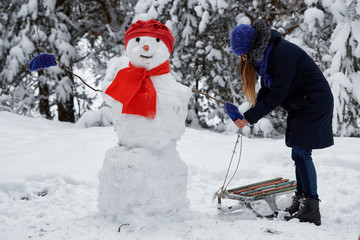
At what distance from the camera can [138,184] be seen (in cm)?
254

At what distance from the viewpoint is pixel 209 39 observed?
7.82 m

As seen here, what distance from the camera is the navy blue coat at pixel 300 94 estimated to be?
2.62 meters

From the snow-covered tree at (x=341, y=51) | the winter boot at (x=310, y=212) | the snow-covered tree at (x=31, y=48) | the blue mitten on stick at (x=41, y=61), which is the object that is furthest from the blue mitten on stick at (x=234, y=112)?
the snow-covered tree at (x=31, y=48)

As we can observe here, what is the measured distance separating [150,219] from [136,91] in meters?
0.98

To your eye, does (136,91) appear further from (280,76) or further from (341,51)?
(341,51)

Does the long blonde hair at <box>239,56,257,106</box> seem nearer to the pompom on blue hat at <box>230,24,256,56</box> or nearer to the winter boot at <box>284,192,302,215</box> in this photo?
the pompom on blue hat at <box>230,24,256,56</box>

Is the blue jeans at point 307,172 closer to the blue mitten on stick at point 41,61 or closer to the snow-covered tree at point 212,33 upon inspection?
the blue mitten on stick at point 41,61

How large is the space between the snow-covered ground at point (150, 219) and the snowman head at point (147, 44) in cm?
125

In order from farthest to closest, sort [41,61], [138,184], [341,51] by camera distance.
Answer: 1. [341,51]
2. [41,61]
3. [138,184]

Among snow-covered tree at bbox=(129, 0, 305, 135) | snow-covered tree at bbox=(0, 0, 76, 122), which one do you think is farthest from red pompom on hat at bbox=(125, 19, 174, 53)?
snow-covered tree at bbox=(0, 0, 76, 122)

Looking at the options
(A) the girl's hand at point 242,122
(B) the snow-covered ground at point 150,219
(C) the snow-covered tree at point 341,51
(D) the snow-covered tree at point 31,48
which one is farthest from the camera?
(D) the snow-covered tree at point 31,48

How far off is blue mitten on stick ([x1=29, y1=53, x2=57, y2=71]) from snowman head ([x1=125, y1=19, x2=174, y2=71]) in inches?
29.7

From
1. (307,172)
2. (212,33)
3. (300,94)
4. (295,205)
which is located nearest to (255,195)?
(295,205)

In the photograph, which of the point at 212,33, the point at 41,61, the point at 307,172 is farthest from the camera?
the point at 212,33
